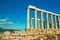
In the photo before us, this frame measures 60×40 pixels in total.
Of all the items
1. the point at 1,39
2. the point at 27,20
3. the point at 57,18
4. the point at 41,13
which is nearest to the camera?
the point at 1,39

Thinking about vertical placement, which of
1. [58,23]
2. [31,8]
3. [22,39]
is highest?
[31,8]

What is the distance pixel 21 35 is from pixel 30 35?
0.91m

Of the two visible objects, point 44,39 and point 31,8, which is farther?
point 31,8

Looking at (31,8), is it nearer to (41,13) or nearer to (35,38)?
(41,13)

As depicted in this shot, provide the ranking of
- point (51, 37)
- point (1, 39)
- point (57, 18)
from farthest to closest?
1. point (57, 18)
2. point (51, 37)
3. point (1, 39)

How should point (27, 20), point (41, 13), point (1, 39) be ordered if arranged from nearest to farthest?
point (1, 39), point (27, 20), point (41, 13)

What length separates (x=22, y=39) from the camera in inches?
467

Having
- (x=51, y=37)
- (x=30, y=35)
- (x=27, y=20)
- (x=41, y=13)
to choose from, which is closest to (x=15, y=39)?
(x=30, y=35)

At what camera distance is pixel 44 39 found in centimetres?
1145

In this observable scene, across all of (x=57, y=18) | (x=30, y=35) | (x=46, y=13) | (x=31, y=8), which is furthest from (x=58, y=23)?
(x=30, y=35)

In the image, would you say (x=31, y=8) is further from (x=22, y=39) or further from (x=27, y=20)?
(x=22, y=39)

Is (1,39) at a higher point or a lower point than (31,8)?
lower

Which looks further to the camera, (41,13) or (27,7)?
(41,13)

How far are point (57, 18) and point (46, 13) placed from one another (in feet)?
20.3
